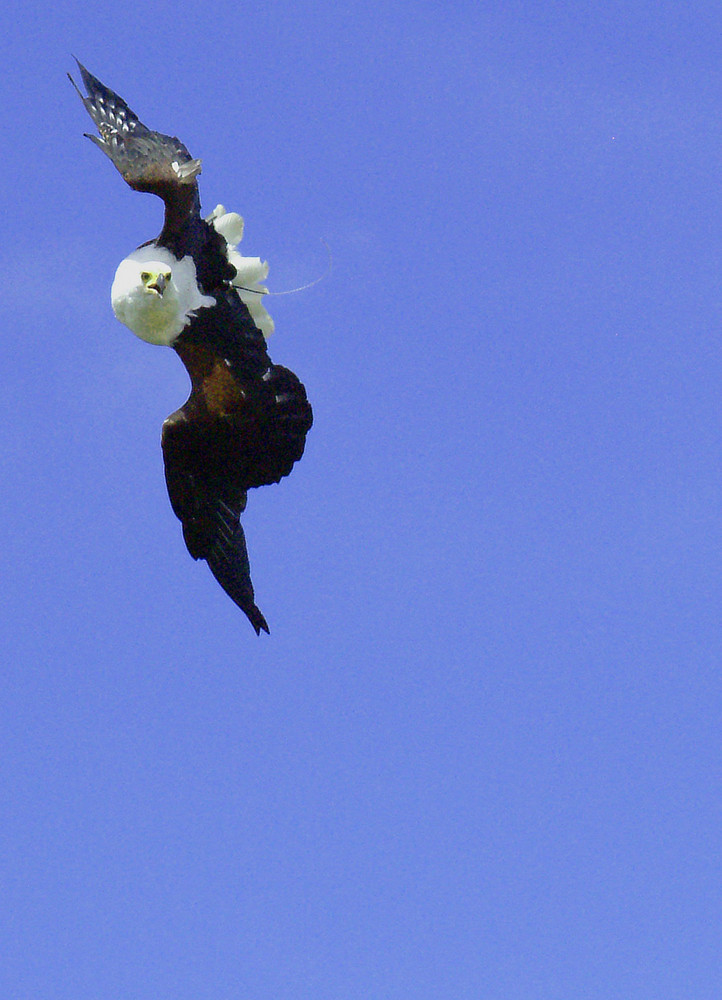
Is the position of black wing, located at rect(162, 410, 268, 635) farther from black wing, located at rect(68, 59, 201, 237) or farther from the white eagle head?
black wing, located at rect(68, 59, 201, 237)

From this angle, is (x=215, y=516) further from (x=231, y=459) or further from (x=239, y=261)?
→ (x=239, y=261)

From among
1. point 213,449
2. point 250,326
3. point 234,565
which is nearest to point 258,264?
point 250,326

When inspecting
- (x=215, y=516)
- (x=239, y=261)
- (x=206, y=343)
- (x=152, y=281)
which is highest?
(x=239, y=261)

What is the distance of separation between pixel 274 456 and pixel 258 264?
159 centimetres

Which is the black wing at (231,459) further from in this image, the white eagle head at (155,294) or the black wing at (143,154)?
the black wing at (143,154)

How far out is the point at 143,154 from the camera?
15.3m

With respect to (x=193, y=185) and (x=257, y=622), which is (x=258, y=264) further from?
(x=257, y=622)

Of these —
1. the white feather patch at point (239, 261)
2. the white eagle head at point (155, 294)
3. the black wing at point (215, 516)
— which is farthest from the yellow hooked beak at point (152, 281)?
the black wing at point (215, 516)

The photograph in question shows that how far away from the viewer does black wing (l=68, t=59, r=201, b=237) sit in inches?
584

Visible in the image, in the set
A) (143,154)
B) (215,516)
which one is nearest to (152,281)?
(143,154)

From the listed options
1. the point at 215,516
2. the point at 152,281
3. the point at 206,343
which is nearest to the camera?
the point at 152,281

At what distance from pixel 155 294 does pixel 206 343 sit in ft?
2.67

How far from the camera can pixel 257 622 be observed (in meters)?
15.9

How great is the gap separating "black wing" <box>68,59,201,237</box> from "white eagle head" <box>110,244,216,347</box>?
0.33 meters
